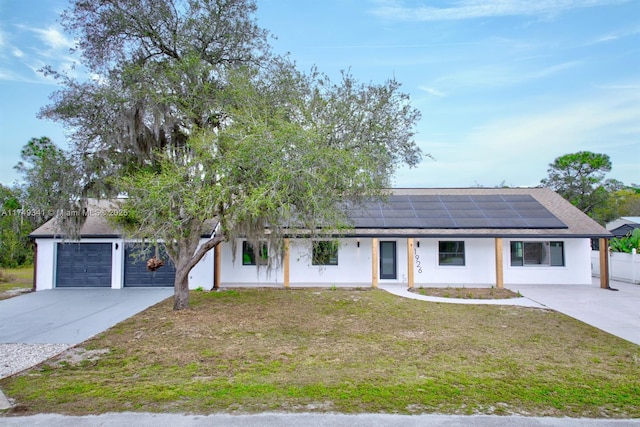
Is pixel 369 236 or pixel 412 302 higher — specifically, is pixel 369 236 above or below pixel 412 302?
above

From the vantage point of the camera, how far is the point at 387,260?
562 inches

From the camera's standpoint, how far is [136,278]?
13.2 metres

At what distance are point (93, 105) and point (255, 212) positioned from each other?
5.62 metres

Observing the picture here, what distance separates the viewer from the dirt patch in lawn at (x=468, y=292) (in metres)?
11.4

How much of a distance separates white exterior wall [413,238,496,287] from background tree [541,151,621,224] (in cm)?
1960

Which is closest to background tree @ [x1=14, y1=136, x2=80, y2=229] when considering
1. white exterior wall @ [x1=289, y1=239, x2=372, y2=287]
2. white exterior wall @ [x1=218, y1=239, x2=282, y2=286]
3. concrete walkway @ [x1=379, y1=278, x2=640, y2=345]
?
white exterior wall @ [x1=218, y1=239, x2=282, y2=286]

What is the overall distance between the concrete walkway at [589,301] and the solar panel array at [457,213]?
95.8 inches

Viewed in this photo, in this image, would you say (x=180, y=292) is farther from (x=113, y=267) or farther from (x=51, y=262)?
(x=51, y=262)

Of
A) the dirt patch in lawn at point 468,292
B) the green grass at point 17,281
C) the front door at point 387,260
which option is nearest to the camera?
the dirt patch in lawn at point 468,292

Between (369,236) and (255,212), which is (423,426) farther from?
(369,236)

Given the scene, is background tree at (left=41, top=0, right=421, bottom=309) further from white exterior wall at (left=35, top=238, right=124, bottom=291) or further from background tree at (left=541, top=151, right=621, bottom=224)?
background tree at (left=541, top=151, right=621, bottom=224)

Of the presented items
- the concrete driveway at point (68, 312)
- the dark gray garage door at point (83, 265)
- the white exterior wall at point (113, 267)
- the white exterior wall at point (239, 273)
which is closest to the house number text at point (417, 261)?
the white exterior wall at point (239, 273)

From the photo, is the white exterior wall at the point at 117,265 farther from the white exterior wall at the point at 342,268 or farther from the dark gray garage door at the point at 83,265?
the white exterior wall at the point at 342,268

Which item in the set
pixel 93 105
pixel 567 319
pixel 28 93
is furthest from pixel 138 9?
pixel 567 319
